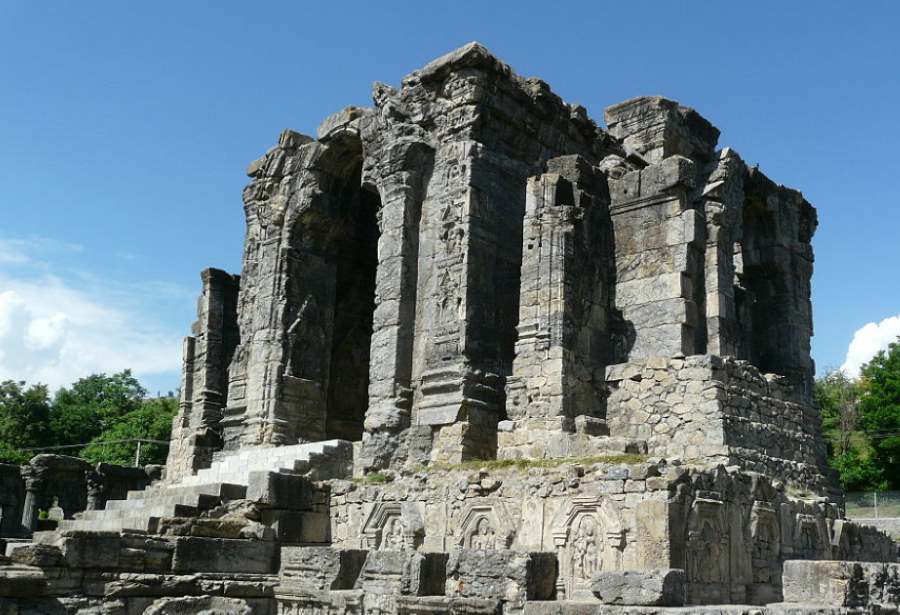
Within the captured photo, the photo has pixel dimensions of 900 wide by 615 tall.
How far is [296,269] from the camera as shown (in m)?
19.0

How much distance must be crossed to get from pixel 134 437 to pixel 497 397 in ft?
85.5

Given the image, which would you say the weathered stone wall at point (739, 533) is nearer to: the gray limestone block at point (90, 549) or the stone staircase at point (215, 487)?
the gray limestone block at point (90, 549)

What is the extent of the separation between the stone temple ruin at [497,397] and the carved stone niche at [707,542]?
39 millimetres

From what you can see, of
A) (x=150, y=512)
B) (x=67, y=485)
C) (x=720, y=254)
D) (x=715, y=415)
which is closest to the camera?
(x=715, y=415)

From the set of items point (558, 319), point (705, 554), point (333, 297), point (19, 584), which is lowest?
point (19, 584)

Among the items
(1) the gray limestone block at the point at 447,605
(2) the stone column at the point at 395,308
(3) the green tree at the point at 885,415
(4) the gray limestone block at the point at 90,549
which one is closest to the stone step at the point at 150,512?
(4) the gray limestone block at the point at 90,549

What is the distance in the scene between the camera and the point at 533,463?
455 inches

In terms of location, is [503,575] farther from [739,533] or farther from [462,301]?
[462,301]

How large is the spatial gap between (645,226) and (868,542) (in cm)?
537

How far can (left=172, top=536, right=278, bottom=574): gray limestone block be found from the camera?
11922 millimetres

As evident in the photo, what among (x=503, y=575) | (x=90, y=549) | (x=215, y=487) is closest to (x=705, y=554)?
(x=503, y=575)

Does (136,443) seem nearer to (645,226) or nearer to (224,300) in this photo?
(224,300)

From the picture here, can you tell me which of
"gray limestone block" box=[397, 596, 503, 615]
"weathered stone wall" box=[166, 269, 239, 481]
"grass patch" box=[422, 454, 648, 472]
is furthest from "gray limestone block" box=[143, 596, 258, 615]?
"weathered stone wall" box=[166, 269, 239, 481]

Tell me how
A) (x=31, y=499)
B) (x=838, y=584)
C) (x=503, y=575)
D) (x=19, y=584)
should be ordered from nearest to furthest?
(x=838, y=584), (x=503, y=575), (x=19, y=584), (x=31, y=499)
